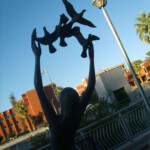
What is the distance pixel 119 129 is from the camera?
15.6ft

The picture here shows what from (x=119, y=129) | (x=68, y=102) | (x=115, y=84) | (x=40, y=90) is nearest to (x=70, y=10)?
(x=40, y=90)

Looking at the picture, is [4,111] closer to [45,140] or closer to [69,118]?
[45,140]

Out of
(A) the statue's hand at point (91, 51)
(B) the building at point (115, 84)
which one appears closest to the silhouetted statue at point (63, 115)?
(A) the statue's hand at point (91, 51)

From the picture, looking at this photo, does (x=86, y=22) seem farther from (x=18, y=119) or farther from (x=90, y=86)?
(x=18, y=119)

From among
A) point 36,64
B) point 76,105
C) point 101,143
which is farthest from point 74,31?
point 101,143

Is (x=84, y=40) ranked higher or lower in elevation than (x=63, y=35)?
lower

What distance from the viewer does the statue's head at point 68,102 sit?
1.88 metres

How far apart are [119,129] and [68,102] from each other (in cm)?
354

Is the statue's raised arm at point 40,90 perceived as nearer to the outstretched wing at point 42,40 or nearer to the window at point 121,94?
the outstretched wing at point 42,40

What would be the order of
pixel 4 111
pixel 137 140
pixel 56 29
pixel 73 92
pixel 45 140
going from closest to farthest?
1. pixel 73 92
2. pixel 56 29
3. pixel 137 140
4. pixel 45 140
5. pixel 4 111

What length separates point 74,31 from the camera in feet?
8.41

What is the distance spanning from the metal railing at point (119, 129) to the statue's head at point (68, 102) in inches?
100

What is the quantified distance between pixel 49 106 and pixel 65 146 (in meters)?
0.54

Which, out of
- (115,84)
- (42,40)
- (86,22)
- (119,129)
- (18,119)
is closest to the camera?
(42,40)
